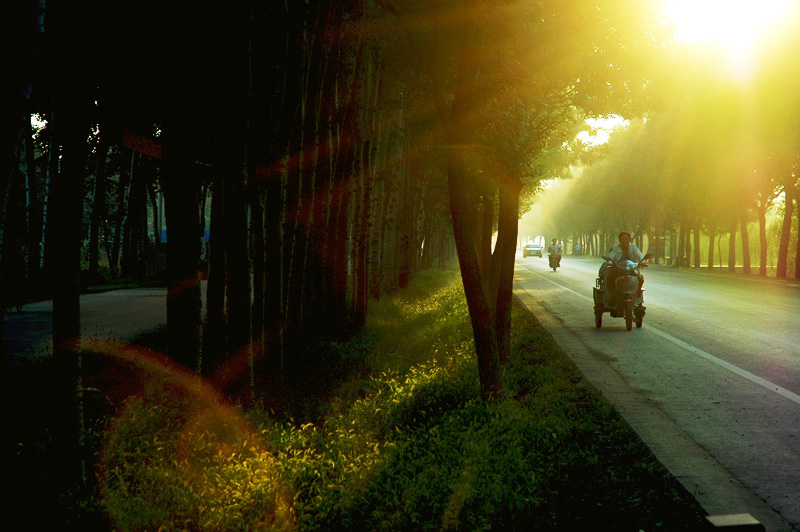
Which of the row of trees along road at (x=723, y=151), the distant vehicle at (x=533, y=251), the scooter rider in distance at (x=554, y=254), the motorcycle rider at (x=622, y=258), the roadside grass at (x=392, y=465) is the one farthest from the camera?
the distant vehicle at (x=533, y=251)

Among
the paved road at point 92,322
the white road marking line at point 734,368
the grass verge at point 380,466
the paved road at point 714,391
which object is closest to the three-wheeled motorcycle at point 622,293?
the paved road at point 714,391

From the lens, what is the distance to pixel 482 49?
661 centimetres

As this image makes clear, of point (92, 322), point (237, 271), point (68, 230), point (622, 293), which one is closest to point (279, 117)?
point (237, 271)

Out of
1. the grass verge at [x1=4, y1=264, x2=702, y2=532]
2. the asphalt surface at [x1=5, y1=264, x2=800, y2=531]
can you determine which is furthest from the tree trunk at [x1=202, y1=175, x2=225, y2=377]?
the asphalt surface at [x1=5, y1=264, x2=800, y2=531]

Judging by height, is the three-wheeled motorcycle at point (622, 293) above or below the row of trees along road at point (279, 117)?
below

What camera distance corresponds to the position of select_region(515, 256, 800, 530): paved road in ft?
15.4

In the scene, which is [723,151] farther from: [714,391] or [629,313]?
[714,391]

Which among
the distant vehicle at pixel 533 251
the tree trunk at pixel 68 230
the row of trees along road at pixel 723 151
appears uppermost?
the row of trees along road at pixel 723 151

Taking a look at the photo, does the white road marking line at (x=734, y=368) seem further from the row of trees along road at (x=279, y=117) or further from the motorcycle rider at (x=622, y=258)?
the row of trees along road at (x=279, y=117)

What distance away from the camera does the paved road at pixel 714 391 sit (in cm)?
471

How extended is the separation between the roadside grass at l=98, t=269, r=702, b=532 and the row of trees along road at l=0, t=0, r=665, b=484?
679 mm

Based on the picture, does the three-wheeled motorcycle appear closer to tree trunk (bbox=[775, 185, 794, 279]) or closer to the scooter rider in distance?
tree trunk (bbox=[775, 185, 794, 279])

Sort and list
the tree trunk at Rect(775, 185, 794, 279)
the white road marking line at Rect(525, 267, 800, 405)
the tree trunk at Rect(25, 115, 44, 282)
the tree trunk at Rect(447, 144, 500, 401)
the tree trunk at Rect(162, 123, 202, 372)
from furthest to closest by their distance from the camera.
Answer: the tree trunk at Rect(775, 185, 794, 279), the tree trunk at Rect(25, 115, 44, 282), the white road marking line at Rect(525, 267, 800, 405), the tree trunk at Rect(447, 144, 500, 401), the tree trunk at Rect(162, 123, 202, 372)

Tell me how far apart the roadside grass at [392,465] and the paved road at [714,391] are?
0.34 metres
